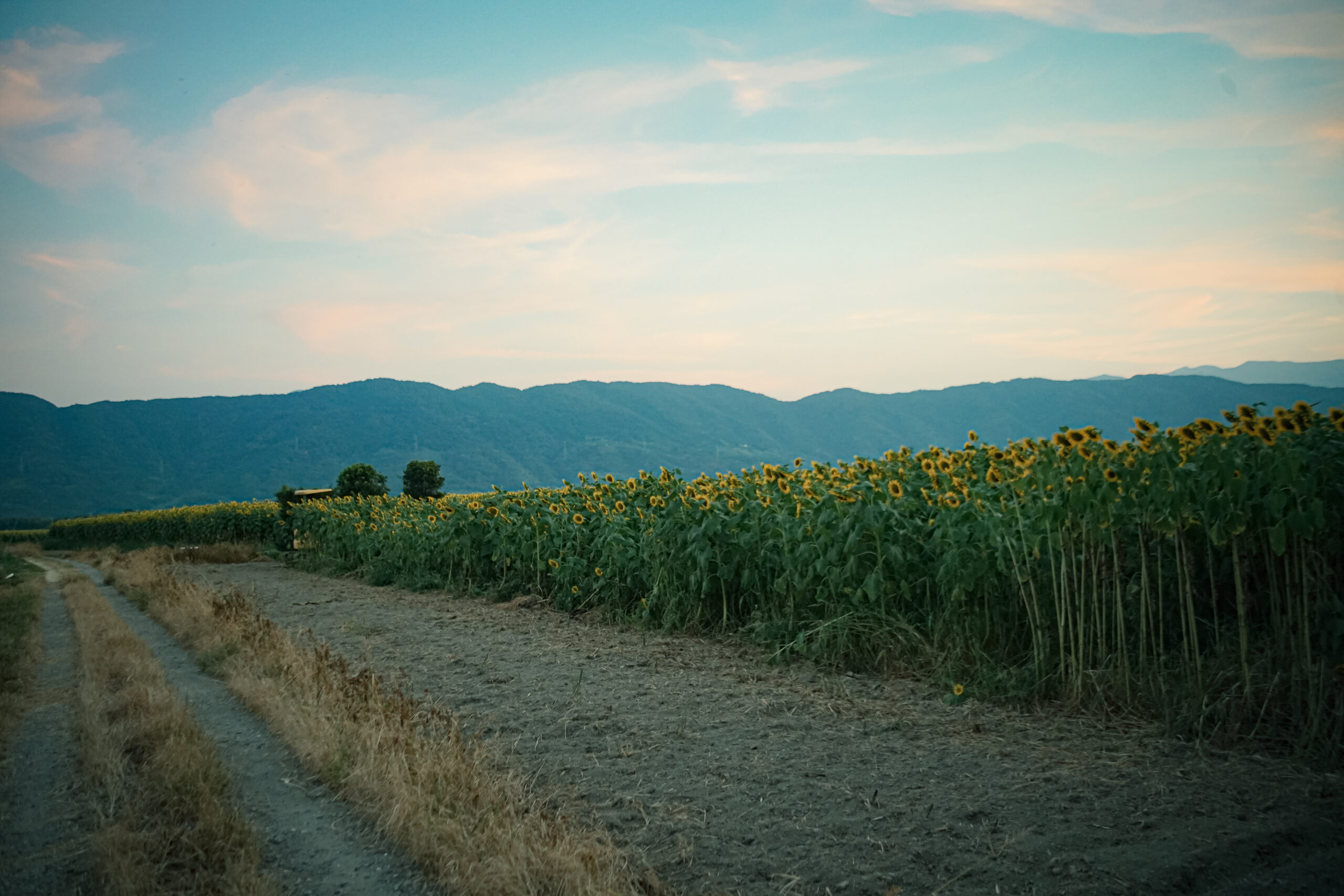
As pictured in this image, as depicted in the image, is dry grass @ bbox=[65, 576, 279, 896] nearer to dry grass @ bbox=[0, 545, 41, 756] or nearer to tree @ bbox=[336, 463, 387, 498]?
dry grass @ bbox=[0, 545, 41, 756]

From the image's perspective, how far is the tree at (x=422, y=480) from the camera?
2675 centimetres

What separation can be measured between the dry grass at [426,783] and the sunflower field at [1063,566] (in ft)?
9.11

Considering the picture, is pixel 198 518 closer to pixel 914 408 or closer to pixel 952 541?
pixel 952 541

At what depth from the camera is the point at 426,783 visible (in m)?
3.56

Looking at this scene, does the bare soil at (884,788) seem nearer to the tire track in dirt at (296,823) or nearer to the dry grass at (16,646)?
the tire track in dirt at (296,823)

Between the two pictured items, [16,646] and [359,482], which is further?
[359,482]

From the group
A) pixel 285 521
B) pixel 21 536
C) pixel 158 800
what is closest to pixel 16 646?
pixel 158 800

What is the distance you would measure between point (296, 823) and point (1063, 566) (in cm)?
398

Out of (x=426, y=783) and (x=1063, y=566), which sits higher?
(x=1063, y=566)

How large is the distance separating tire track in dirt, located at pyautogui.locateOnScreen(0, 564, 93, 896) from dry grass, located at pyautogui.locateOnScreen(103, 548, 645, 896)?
3.17 feet

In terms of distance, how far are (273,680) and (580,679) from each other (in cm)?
213

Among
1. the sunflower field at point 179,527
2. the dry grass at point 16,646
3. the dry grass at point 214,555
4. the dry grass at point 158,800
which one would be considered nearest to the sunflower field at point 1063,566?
the dry grass at point 158,800

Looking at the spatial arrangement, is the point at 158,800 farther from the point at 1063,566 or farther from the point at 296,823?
the point at 1063,566

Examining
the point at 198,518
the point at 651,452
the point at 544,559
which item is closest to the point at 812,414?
the point at 651,452
